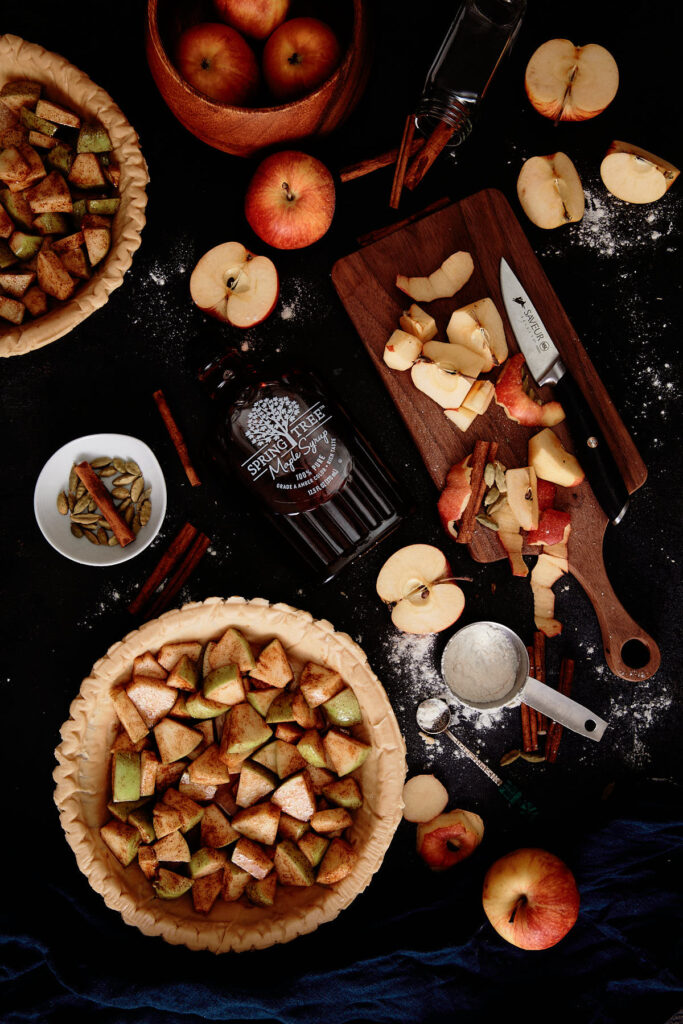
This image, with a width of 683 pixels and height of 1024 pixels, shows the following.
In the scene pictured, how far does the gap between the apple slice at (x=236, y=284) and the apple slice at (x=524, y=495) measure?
729mm

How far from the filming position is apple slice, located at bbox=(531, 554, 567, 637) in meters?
1.81

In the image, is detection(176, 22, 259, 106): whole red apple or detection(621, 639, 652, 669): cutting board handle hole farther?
detection(621, 639, 652, 669): cutting board handle hole

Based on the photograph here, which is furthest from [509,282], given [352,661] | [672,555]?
[352,661]

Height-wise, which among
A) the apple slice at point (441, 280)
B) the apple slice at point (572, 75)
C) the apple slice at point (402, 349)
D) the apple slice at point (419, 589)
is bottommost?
the apple slice at point (419, 589)

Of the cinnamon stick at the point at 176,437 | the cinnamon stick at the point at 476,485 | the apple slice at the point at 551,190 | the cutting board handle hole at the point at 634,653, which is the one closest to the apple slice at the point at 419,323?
the cinnamon stick at the point at 476,485

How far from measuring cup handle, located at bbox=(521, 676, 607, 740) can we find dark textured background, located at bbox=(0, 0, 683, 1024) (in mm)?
86

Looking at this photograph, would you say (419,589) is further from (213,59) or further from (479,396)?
(213,59)

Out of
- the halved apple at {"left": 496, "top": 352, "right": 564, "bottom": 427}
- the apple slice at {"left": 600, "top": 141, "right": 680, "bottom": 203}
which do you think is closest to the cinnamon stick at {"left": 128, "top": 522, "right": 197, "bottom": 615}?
the halved apple at {"left": 496, "top": 352, "right": 564, "bottom": 427}

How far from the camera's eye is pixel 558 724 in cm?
183

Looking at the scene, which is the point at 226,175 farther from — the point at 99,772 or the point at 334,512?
the point at 99,772

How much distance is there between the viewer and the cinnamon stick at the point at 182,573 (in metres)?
1.79

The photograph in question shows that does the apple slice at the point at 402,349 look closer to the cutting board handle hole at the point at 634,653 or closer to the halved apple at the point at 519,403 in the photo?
the halved apple at the point at 519,403

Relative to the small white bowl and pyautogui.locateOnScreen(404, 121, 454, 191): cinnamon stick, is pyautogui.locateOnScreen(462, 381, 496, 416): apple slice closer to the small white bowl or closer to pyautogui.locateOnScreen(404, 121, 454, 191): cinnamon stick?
pyautogui.locateOnScreen(404, 121, 454, 191): cinnamon stick

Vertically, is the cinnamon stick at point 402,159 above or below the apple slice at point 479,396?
above
